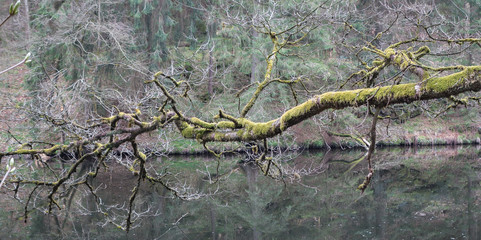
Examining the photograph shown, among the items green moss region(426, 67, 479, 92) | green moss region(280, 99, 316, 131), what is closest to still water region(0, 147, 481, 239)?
green moss region(280, 99, 316, 131)

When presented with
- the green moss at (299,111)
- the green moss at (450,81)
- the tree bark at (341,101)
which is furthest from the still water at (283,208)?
the green moss at (450,81)

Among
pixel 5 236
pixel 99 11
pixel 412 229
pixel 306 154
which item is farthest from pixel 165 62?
pixel 412 229

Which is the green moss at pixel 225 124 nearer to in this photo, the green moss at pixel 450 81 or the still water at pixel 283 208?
the green moss at pixel 450 81

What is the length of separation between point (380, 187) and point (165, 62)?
9903 millimetres

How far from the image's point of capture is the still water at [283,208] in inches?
331

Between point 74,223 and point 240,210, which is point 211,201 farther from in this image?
point 74,223

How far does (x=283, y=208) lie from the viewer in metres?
10.1

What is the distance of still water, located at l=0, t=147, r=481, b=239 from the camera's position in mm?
8406

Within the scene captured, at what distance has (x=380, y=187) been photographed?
11.9m

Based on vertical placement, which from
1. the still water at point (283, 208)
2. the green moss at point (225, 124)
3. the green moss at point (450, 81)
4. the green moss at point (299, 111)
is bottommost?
the still water at point (283, 208)

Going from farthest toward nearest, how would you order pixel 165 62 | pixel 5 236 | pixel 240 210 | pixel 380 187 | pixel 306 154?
pixel 165 62 → pixel 306 154 → pixel 380 187 → pixel 240 210 → pixel 5 236

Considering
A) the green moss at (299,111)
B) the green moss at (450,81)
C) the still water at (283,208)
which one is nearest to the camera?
the green moss at (450,81)

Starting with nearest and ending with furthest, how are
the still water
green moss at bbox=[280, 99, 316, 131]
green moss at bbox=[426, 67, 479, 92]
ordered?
green moss at bbox=[426, 67, 479, 92] → green moss at bbox=[280, 99, 316, 131] → the still water

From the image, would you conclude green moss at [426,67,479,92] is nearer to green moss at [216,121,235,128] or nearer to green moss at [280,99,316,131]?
green moss at [280,99,316,131]
